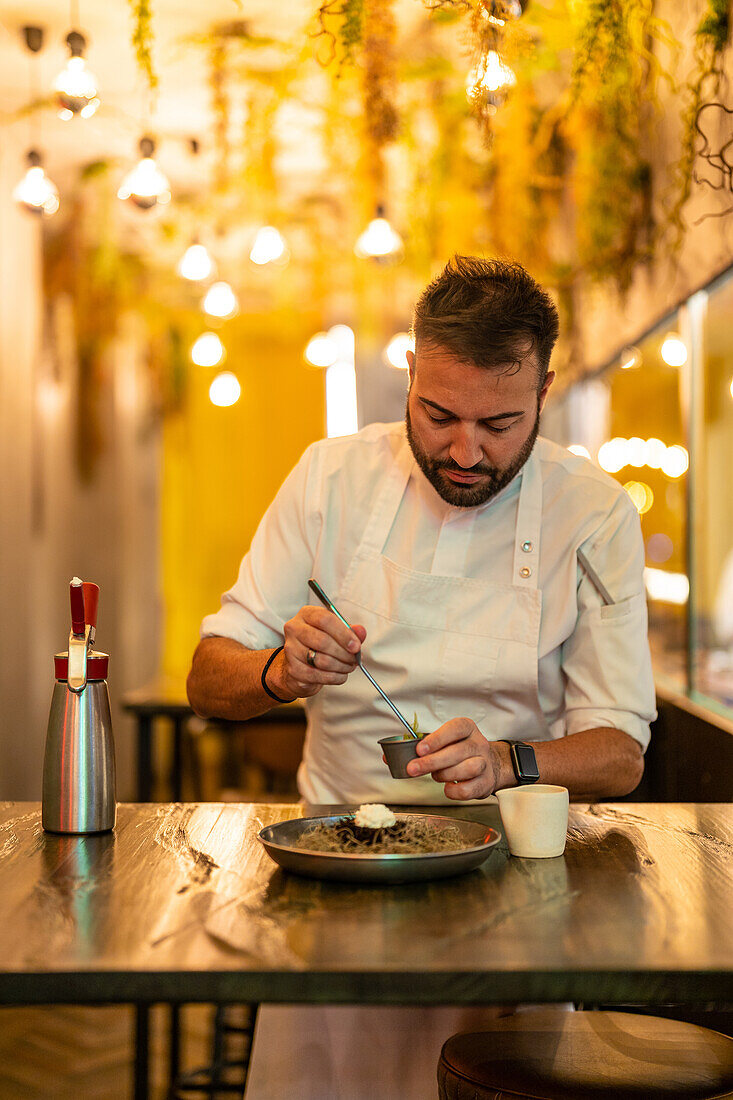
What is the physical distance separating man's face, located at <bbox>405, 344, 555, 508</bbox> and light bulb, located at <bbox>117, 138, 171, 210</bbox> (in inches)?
79.0

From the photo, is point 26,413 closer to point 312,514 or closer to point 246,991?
point 312,514

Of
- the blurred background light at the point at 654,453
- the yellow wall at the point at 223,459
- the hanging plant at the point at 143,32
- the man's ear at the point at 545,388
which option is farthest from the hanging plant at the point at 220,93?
the yellow wall at the point at 223,459

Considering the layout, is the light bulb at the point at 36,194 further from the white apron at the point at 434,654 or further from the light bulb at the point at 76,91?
the white apron at the point at 434,654

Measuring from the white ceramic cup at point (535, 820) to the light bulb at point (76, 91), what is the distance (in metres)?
2.40

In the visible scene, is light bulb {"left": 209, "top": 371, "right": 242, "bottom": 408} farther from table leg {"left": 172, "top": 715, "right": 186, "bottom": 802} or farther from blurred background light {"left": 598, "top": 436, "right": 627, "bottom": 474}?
table leg {"left": 172, "top": 715, "right": 186, "bottom": 802}

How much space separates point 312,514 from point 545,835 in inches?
32.8

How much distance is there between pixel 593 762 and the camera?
1.65m

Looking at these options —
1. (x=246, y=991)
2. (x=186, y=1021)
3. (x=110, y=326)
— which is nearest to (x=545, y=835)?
(x=246, y=991)

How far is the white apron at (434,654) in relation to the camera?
5.95 feet

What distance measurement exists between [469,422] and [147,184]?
2.18 metres

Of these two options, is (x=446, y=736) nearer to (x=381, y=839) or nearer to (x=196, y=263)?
(x=381, y=839)

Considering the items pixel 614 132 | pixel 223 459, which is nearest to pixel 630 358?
pixel 614 132

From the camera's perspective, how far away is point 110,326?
6.14 meters

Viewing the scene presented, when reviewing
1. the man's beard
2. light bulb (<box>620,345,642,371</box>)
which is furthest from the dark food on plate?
light bulb (<box>620,345,642,371</box>)
